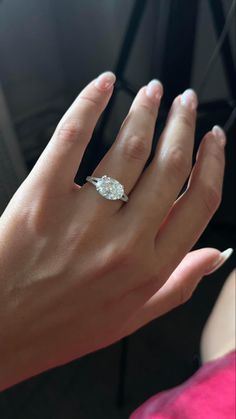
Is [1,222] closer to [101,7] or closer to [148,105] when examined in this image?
[148,105]

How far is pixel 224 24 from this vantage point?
90 cm

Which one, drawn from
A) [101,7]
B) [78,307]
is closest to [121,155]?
[78,307]

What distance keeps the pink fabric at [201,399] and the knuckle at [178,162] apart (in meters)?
0.34

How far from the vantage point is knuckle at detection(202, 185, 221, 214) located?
A: 49cm

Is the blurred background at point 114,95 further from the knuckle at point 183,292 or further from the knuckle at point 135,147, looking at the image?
the knuckle at point 183,292

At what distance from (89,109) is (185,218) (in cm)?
17

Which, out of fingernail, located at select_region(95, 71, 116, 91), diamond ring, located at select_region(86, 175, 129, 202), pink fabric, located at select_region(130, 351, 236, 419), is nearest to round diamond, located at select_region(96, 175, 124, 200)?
diamond ring, located at select_region(86, 175, 129, 202)

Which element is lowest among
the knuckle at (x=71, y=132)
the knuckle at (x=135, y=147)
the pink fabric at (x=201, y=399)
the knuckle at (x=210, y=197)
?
the pink fabric at (x=201, y=399)

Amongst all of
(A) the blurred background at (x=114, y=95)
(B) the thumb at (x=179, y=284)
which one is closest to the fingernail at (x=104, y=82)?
(A) the blurred background at (x=114, y=95)

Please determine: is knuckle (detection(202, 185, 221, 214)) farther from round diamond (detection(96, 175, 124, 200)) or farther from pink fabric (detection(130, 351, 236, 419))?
pink fabric (detection(130, 351, 236, 419))

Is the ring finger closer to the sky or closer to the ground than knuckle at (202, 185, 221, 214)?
closer to the sky

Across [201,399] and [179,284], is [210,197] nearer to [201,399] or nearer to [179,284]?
[179,284]

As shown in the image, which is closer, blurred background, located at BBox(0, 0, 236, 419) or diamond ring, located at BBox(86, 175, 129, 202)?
diamond ring, located at BBox(86, 175, 129, 202)

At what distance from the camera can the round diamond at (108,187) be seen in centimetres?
43
